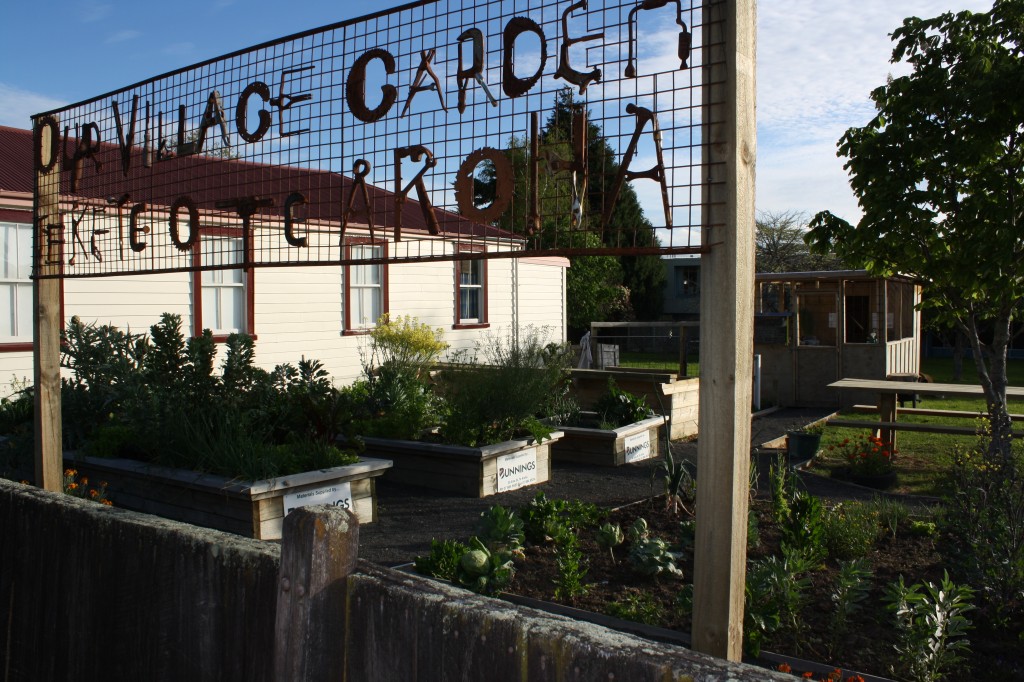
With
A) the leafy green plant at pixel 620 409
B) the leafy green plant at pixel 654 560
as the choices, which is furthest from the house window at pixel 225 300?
the leafy green plant at pixel 654 560

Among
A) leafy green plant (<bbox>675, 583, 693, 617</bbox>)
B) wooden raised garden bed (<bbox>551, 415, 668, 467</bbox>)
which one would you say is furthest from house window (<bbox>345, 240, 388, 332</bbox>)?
leafy green plant (<bbox>675, 583, 693, 617</bbox>)

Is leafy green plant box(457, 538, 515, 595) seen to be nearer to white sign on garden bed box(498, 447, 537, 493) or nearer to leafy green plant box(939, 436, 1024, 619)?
leafy green plant box(939, 436, 1024, 619)

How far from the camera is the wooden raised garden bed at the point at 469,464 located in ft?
25.5

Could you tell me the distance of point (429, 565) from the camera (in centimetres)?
439

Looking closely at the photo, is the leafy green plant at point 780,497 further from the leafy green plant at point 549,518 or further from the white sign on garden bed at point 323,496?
the white sign on garden bed at point 323,496

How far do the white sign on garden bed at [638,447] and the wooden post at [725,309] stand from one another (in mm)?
7309

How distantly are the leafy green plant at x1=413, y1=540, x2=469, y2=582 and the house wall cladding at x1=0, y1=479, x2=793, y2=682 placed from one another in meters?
1.67

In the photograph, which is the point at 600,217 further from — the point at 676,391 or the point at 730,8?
the point at 676,391

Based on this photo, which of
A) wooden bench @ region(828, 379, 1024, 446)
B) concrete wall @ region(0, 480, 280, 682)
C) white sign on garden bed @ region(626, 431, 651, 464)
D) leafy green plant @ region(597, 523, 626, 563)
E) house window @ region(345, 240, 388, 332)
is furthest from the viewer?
house window @ region(345, 240, 388, 332)

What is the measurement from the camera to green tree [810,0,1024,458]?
705 cm

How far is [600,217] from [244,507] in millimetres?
4142

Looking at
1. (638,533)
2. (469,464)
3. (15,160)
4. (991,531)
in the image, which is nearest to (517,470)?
(469,464)

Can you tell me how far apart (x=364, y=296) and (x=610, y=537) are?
37.1 feet

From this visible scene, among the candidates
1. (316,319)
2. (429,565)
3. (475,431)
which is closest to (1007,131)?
(475,431)
